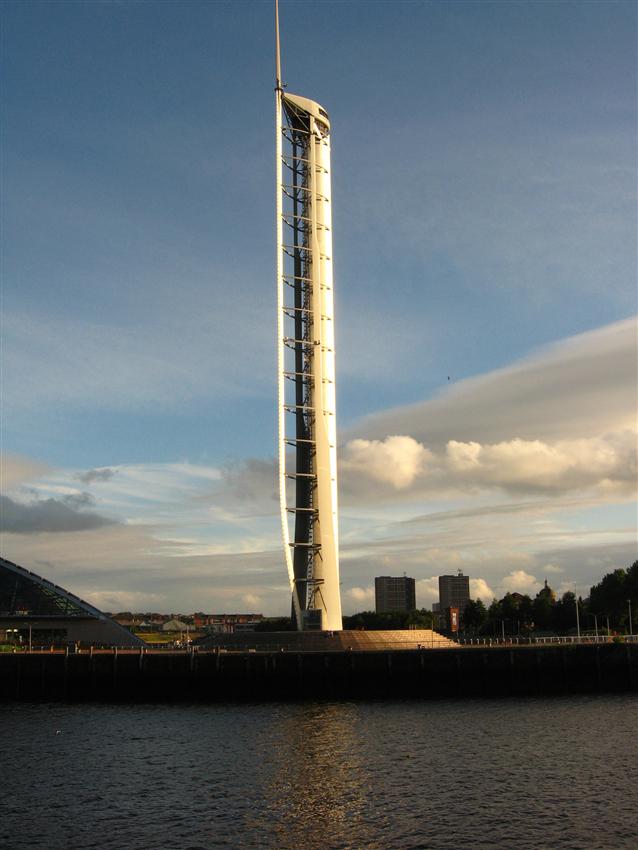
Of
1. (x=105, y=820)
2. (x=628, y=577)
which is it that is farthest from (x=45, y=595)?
(x=628, y=577)

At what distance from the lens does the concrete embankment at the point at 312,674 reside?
96.1 m

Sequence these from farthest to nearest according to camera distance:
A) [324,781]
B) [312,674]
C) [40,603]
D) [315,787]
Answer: [40,603] → [312,674] → [324,781] → [315,787]

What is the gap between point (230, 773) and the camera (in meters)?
53.1

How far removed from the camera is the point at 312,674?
9644 centimetres

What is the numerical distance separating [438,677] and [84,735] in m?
43.4

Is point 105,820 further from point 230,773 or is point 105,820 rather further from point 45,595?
point 45,595

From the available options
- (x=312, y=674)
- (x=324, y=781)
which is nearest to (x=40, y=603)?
(x=312, y=674)

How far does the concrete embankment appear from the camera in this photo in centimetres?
9606

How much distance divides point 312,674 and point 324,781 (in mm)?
46387

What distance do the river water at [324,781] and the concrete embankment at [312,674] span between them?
1604 cm

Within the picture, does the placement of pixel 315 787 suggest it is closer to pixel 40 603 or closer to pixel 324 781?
pixel 324 781

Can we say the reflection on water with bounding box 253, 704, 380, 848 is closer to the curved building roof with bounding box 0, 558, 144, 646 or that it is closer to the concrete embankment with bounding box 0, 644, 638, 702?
the concrete embankment with bounding box 0, 644, 638, 702

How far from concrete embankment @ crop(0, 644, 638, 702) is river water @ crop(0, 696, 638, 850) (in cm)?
1604

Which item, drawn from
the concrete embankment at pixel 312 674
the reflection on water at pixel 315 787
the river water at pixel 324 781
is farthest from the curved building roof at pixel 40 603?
the reflection on water at pixel 315 787
